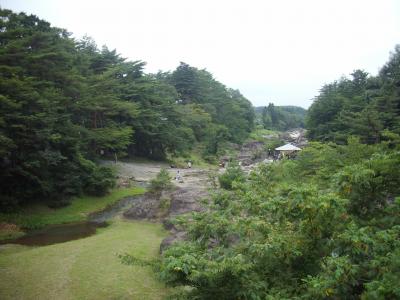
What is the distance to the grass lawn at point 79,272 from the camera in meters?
9.61

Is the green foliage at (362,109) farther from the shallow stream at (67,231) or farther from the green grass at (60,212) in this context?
the green grass at (60,212)

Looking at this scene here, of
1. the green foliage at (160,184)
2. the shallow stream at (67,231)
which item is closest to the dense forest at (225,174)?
the shallow stream at (67,231)

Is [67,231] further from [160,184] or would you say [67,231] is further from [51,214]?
[160,184]

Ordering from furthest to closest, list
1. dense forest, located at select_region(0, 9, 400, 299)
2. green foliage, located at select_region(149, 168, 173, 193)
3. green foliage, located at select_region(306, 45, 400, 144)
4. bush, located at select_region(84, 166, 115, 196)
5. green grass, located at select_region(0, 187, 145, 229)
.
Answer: green foliage, located at select_region(306, 45, 400, 144)
bush, located at select_region(84, 166, 115, 196)
green foliage, located at select_region(149, 168, 173, 193)
green grass, located at select_region(0, 187, 145, 229)
dense forest, located at select_region(0, 9, 400, 299)

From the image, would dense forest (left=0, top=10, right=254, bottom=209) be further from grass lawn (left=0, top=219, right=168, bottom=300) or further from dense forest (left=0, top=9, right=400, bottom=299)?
grass lawn (left=0, top=219, right=168, bottom=300)

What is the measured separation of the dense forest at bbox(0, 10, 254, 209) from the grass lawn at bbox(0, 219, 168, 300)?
20.5 feet

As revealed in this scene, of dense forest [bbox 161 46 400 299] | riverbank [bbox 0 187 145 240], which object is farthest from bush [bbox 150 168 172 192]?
dense forest [bbox 161 46 400 299]

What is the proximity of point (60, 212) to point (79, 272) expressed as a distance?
11103 mm

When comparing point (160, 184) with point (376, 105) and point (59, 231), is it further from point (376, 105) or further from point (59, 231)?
point (376, 105)

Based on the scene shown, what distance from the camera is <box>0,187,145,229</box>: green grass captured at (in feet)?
60.6

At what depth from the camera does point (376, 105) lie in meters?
29.1

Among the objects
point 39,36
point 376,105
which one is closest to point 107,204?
point 39,36

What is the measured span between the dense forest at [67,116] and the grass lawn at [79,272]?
6.25 meters

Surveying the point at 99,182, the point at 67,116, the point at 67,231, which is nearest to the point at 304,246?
the point at 67,231
